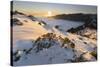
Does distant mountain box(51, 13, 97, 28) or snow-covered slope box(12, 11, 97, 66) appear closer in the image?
snow-covered slope box(12, 11, 97, 66)

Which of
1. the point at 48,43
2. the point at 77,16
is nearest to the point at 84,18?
the point at 77,16

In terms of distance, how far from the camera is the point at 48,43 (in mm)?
2238

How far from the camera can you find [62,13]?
2.32m

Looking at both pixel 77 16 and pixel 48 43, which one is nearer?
pixel 48 43

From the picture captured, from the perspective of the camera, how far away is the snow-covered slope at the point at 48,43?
6.97 feet

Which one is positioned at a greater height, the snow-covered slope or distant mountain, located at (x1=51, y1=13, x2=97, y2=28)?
distant mountain, located at (x1=51, y1=13, x2=97, y2=28)

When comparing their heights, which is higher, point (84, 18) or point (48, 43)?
point (84, 18)

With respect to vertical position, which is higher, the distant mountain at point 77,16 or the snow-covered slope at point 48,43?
the distant mountain at point 77,16

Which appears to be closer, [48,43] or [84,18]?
[48,43]

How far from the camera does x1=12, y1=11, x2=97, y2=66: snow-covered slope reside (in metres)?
2.12

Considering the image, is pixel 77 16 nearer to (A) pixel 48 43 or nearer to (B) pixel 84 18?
(B) pixel 84 18

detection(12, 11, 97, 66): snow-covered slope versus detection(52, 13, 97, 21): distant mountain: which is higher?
detection(52, 13, 97, 21): distant mountain

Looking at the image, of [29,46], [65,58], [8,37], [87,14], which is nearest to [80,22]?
[87,14]

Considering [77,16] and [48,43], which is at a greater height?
[77,16]
